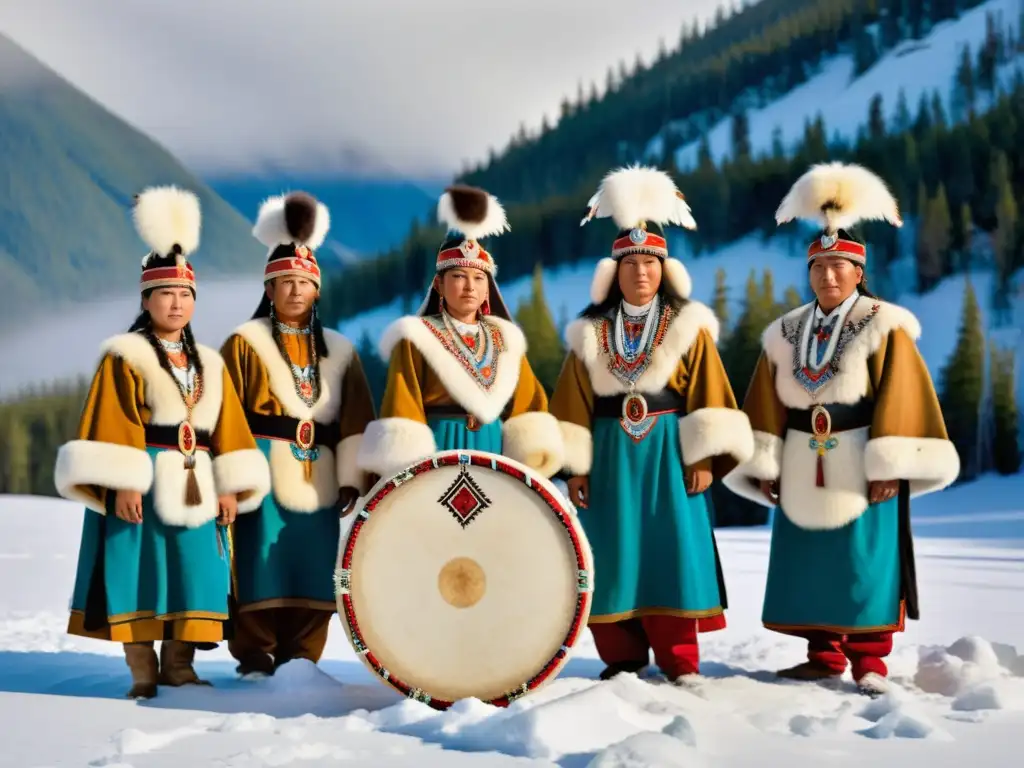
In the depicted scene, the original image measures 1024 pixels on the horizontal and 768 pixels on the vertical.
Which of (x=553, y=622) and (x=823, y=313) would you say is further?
(x=823, y=313)

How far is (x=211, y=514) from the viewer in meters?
4.39

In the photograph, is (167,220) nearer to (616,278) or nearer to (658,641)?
(616,278)

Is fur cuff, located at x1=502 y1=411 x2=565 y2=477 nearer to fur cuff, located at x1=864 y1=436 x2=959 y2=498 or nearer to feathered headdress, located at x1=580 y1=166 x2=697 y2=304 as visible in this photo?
feathered headdress, located at x1=580 y1=166 x2=697 y2=304

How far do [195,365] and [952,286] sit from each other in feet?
139

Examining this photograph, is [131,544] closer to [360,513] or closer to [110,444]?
[110,444]

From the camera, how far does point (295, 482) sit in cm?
470

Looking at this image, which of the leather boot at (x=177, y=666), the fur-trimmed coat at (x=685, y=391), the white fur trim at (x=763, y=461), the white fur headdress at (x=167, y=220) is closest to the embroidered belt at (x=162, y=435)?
the white fur headdress at (x=167, y=220)

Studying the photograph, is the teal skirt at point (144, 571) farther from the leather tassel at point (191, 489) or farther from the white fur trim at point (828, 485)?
the white fur trim at point (828, 485)

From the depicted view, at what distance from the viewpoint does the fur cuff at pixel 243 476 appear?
4.43 meters

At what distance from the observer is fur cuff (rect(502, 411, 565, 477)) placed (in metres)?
4.48

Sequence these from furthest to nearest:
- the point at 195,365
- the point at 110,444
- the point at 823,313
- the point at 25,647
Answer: the point at 25,647 < the point at 823,313 < the point at 195,365 < the point at 110,444

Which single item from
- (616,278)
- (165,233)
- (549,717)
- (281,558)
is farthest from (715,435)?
(165,233)

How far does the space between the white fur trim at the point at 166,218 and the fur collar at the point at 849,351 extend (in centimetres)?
243

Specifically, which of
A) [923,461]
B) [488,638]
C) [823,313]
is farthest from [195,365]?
[923,461]
